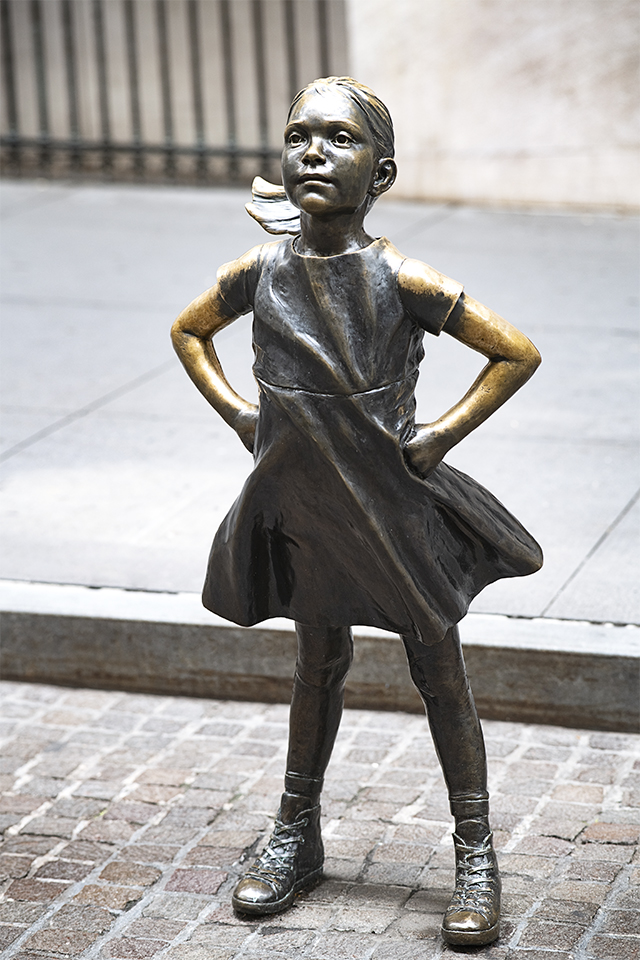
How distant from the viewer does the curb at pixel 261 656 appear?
4.70 metres

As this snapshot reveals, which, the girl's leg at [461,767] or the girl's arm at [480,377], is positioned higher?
the girl's arm at [480,377]

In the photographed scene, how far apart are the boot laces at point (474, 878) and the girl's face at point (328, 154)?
1.58 metres

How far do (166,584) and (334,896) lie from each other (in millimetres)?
1835

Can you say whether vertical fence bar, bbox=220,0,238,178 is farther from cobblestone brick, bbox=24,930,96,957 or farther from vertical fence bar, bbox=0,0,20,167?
cobblestone brick, bbox=24,930,96,957

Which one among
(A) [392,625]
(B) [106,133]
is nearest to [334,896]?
(A) [392,625]

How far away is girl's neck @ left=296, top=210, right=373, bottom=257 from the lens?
10.4 ft

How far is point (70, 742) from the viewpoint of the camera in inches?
186

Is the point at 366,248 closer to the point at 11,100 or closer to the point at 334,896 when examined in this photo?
the point at 334,896

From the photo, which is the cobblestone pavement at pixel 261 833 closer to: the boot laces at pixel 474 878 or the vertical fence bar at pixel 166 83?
the boot laces at pixel 474 878

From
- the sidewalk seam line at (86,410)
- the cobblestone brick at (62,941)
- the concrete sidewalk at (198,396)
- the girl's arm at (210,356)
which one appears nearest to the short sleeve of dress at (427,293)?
the girl's arm at (210,356)

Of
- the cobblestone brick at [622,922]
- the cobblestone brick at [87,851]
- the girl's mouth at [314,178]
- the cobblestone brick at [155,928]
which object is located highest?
the girl's mouth at [314,178]

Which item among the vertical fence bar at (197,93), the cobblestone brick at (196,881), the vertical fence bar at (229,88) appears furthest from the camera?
the vertical fence bar at (197,93)

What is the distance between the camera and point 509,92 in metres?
11.2

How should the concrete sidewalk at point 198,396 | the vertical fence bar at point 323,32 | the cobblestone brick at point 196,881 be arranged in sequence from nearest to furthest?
the cobblestone brick at point 196,881 → the concrete sidewalk at point 198,396 → the vertical fence bar at point 323,32
